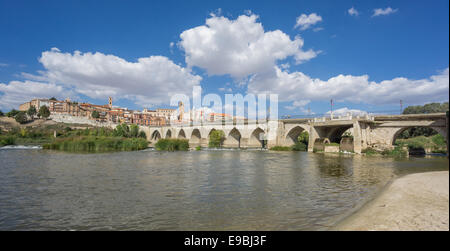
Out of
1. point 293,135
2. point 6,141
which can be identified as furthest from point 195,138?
point 6,141

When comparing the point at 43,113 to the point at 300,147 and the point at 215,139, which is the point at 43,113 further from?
the point at 300,147

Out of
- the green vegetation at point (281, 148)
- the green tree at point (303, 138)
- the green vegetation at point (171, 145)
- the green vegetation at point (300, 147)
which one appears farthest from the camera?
the green tree at point (303, 138)

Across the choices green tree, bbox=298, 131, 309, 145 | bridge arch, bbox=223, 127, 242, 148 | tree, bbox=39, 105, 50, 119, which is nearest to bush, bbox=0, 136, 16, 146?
bridge arch, bbox=223, 127, 242, 148

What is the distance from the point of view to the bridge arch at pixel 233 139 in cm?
4770

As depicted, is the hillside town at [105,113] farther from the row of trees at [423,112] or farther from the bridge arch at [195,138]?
the row of trees at [423,112]

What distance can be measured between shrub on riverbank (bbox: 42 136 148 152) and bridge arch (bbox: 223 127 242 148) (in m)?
16.8

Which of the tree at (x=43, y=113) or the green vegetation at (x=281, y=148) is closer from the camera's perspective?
the green vegetation at (x=281, y=148)

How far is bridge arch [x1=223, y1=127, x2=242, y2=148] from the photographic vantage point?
156 feet

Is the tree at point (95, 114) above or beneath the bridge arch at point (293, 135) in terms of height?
above

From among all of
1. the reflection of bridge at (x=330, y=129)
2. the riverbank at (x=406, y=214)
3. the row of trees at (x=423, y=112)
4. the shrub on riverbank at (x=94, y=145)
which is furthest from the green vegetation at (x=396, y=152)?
the shrub on riverbank at (x=94, y=145)

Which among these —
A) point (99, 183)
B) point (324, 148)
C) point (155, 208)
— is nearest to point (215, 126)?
point (324, 148)

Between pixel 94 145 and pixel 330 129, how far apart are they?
3240cm
